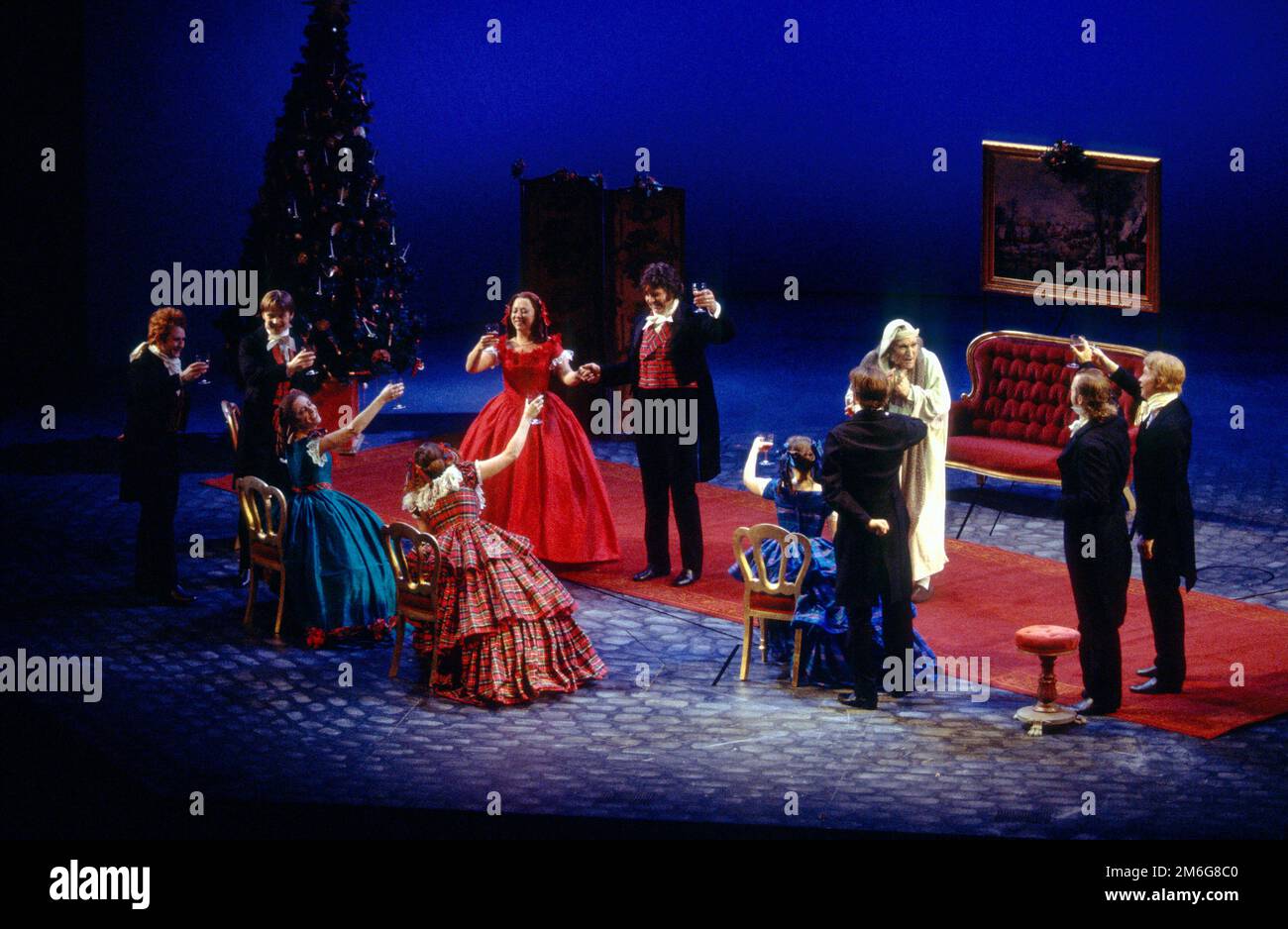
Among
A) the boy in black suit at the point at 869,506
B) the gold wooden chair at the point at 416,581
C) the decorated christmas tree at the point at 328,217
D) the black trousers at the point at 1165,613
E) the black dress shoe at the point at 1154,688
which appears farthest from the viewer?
the decorated christmas tree at the point at 328,217

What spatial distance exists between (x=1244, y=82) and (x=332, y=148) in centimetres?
879

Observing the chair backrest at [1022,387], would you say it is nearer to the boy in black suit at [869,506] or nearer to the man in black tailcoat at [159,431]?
the boy in black suit at [869,506]

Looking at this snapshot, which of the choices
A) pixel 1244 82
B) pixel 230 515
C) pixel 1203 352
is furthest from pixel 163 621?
pixel 1244 82

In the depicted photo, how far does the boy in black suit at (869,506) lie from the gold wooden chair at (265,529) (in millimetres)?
2548

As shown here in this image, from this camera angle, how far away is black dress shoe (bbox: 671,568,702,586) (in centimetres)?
873

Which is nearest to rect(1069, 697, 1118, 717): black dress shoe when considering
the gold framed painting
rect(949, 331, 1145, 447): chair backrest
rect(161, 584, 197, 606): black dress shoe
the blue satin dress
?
the blue satin dress

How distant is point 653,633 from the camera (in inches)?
314

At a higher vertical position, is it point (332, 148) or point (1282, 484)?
point (332, 148)

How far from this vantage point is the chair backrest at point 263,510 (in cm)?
778

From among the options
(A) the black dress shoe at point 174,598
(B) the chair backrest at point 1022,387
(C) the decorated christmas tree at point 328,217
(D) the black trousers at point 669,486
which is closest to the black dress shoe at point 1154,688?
(D) the black trousers at point 669,486

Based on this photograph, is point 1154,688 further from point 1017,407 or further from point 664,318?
point 1017,407

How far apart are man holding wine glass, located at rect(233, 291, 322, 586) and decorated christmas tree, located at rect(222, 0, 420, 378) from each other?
218cm

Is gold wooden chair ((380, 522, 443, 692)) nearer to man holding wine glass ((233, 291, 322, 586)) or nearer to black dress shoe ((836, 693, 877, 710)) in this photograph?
man holding wine glass ((233, 291, 322, 586))
